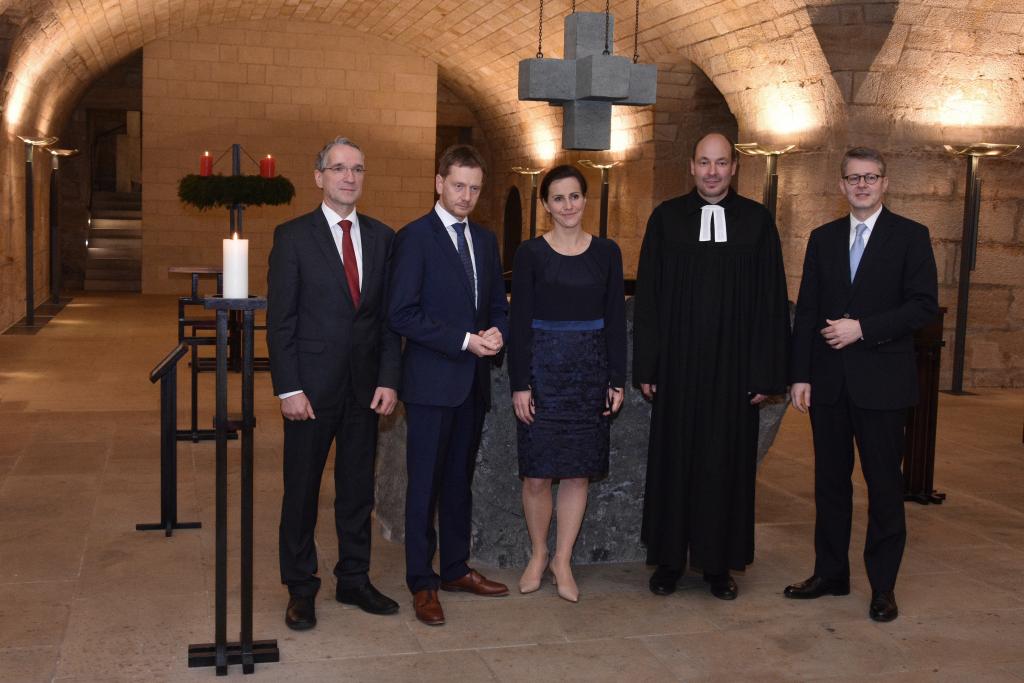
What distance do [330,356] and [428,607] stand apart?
80 cm

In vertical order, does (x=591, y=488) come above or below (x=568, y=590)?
above

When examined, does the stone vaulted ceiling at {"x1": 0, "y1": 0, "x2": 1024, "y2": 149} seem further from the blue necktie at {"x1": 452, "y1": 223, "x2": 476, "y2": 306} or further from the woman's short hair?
the blue necktie at {"x1": 452, "y1": 223, "x2": 476, "y2": 306}

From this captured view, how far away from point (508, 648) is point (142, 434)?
11.7 ft

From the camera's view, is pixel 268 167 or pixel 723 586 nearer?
pixel 723 586

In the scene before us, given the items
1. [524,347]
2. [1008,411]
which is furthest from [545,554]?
[1008,411]

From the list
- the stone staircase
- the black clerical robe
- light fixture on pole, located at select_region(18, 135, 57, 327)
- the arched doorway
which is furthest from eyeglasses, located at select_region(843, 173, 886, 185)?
the stone staircase

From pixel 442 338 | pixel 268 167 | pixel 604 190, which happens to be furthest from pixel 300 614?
pixel 604 190

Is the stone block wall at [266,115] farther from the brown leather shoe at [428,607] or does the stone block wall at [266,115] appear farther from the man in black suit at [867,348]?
the man in black suit at [867,348]

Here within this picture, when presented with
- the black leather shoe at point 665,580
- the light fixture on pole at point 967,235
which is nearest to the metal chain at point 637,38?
the light fixture on pole at point 967,235

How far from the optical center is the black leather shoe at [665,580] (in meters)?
3.72

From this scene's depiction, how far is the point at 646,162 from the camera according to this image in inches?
467

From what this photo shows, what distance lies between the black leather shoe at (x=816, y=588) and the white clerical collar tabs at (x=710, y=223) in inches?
45.2

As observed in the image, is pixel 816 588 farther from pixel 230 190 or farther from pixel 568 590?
pixel 230 190

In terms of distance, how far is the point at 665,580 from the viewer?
3738 millimetres
